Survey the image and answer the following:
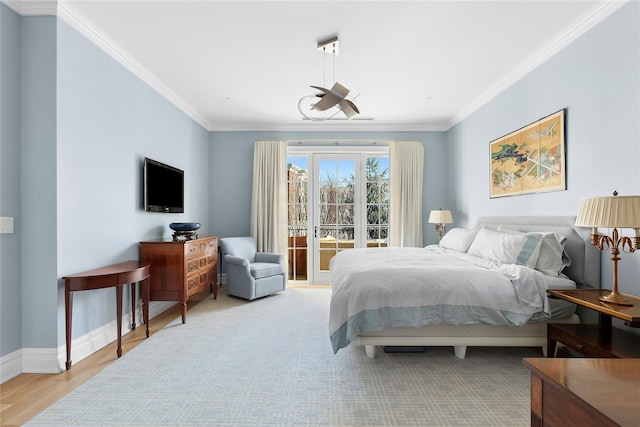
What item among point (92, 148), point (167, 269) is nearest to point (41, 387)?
point (167, 269)

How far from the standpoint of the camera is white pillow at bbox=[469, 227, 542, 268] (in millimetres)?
2697

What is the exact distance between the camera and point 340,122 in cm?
542

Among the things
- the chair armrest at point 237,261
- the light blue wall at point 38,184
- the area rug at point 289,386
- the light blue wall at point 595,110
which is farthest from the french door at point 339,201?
the light blue wall at point 38,184

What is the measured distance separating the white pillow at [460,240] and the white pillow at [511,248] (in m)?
0.48

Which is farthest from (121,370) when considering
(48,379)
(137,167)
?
(137,167)

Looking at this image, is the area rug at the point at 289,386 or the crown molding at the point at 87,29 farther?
the crown molding at the point at 87,29

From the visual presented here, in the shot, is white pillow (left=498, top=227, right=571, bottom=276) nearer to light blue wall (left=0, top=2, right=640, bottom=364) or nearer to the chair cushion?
light blue wall (left=0, top=2, right=640, bottom=364)

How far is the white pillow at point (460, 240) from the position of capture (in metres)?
3.73

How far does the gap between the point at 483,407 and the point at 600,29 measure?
2.96 meters

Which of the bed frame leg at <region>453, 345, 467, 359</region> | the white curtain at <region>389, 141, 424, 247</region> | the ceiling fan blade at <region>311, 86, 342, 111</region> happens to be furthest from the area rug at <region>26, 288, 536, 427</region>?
the white curtain at <region>389, 141, 424, 247</region>

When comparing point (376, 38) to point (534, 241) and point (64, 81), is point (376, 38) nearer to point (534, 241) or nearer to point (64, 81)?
point (534, 241)

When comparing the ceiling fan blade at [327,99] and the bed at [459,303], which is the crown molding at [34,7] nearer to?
the ceiling fan blade at [327,99]

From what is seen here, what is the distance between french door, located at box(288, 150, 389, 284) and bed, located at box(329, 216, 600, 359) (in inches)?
118

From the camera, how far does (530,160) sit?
11.2 ft
